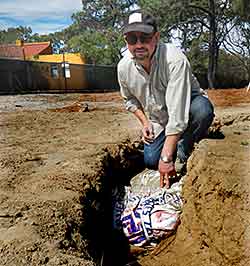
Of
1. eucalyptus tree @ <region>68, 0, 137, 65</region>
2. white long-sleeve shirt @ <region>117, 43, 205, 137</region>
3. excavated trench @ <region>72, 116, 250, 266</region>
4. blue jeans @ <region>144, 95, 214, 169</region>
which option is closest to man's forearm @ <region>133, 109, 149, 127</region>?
white long-sleeve shirt @ <region>117, 43, 205, 137</region>

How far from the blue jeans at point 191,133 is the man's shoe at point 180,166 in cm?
2

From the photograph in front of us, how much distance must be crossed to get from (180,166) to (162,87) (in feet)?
2.07

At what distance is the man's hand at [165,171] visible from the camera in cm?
298

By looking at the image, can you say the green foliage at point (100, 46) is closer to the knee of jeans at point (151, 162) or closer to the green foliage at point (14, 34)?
the green foliage at point (14, 34)

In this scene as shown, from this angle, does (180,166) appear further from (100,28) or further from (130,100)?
(100,28)

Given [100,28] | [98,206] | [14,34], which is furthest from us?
[14,34]

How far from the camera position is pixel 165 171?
3.02m

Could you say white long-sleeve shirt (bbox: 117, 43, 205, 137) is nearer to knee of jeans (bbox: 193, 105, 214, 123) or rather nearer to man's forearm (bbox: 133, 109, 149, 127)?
man's forearm (bbox: 133, 109, 149, 127)

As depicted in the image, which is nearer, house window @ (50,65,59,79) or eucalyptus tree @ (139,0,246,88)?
house window @ (50,65,59,79)

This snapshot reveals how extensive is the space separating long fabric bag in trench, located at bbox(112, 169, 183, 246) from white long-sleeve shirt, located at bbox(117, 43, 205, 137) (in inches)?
18.4

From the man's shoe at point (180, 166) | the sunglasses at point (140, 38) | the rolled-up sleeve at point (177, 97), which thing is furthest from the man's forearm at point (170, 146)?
the sunglasses at point (140, 38)

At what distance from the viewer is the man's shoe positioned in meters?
3.41

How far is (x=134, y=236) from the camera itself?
3213 mm

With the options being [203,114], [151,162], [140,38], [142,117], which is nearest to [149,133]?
[142,117]
